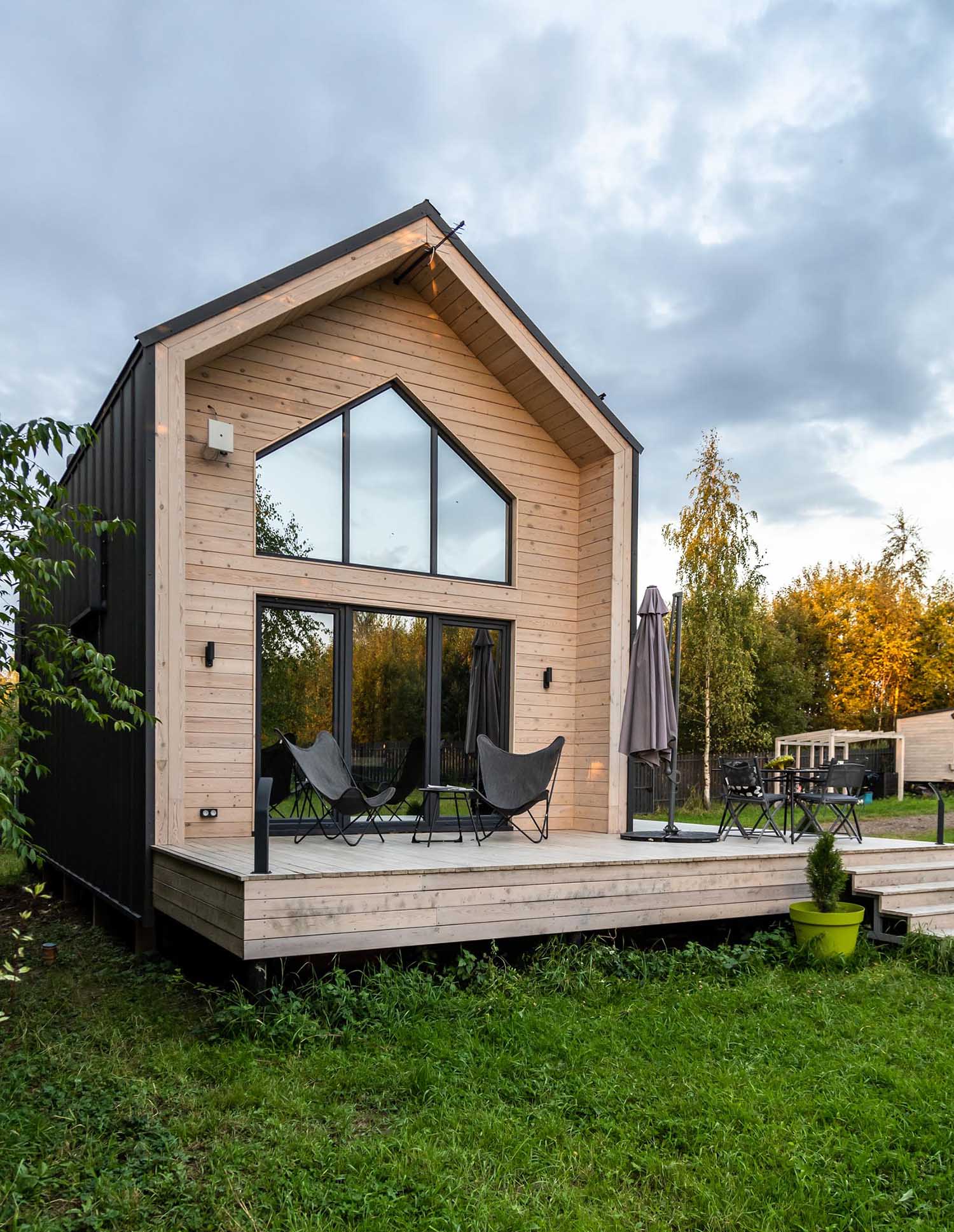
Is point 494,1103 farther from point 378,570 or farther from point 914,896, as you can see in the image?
point 378,570

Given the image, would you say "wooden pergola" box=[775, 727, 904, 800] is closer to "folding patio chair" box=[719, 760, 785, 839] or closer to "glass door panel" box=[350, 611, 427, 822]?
"folding patio chair" box=[719, 760, 785, 839]

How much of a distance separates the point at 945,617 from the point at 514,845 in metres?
23.3

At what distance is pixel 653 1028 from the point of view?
168 inches

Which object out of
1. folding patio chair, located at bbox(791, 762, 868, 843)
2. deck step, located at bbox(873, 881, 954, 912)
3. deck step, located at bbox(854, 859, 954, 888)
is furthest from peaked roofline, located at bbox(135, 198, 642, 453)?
deck step, located at bbox(873, 881, 954, 912)

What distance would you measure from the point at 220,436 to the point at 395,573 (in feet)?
5.71

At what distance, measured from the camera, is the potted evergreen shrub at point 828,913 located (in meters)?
5.47

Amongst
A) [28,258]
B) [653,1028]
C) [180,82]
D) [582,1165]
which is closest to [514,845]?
[653,1028]

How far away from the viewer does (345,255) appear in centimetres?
684

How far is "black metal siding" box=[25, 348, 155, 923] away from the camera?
5.89 metres

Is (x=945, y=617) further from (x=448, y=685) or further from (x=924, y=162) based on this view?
(x=448, y=685)

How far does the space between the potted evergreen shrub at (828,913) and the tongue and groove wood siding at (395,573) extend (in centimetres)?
234

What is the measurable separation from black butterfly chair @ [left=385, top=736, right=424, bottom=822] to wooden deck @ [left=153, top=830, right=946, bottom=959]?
0.42 metres


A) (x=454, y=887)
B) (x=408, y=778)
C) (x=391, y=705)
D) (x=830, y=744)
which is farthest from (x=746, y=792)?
(x=830, y=744)

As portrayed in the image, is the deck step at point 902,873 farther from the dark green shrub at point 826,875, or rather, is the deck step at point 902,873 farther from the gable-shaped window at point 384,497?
the gable-shaped window at point 384,497
